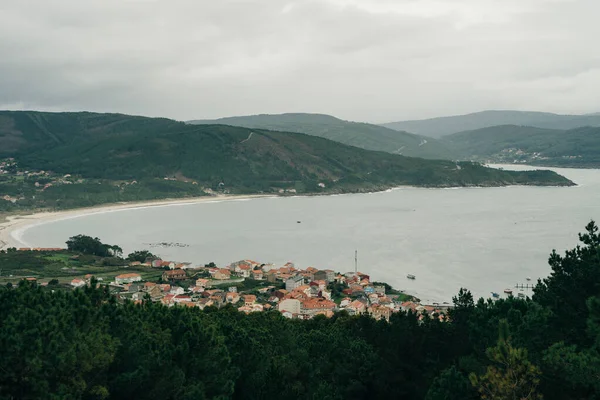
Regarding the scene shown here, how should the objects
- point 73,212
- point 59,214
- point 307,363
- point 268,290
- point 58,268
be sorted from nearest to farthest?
point 307,363 → point 268,290 → point 58,268 → point 59,214 → point 73,212

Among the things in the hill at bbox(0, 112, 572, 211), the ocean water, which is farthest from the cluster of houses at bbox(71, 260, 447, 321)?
the hill at bbox(0, 112, 572, 211)

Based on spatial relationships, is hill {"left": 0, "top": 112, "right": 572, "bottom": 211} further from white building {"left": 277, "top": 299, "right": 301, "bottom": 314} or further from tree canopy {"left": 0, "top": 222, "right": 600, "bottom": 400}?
tree canopy {"left": 0, "top": 222, "right": 600, "bottom": 400}

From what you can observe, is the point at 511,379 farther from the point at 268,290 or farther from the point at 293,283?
the point at 293,283

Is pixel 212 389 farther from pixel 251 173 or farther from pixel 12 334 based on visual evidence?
pixel 251 173

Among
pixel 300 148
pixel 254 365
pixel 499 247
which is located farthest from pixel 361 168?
pixel 254 365

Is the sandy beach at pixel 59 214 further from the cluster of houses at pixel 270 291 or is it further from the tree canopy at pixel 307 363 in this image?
the tree canopy at pixel 307 363

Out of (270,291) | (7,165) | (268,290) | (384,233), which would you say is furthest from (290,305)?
(7,165)
